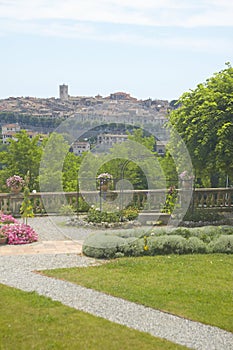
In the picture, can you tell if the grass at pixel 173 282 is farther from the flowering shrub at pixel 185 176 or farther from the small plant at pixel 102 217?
the flowering shrub at pixel 185 176

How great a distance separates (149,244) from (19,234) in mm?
3047

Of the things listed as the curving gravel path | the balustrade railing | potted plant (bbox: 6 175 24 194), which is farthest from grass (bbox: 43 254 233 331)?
potted plant (bbox: 6 175 24 194)

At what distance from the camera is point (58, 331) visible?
543 cm

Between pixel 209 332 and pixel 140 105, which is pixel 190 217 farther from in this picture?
pixel 209 332

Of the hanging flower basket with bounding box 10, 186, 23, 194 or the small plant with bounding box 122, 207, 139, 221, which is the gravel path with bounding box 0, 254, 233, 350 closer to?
the small plant with bounding box 122, 207, 139, 221

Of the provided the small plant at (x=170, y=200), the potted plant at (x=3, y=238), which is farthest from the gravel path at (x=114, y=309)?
the small plant at (x=170, y=200)

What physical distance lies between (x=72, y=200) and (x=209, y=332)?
28.9ft

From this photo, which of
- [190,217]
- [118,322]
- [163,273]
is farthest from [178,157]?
[118,322]

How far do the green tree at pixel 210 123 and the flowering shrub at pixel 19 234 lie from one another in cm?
467

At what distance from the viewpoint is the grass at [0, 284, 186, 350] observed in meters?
5.11

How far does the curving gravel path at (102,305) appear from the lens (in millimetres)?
5398

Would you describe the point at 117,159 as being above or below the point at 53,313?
above

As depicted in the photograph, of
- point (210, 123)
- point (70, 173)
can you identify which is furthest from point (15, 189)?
point (210, 123)

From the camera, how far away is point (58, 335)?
533 cm
